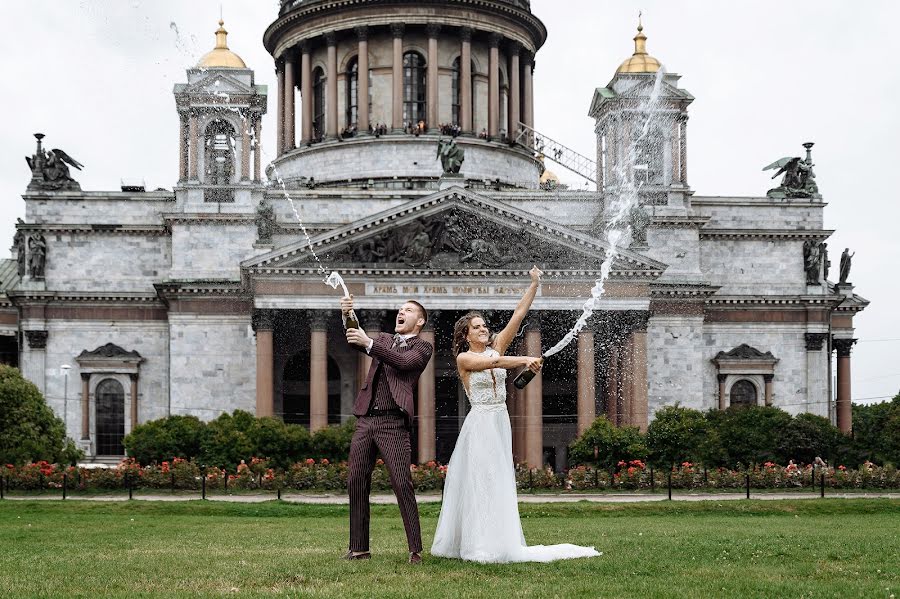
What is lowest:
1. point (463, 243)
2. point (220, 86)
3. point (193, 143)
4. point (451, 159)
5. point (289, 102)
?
point (463, 243)

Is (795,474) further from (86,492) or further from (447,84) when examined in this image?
(447,84)

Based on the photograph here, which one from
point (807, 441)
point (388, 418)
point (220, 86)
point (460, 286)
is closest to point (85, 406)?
point (220, 86)

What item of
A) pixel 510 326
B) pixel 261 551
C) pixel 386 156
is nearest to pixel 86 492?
pixel 261 551

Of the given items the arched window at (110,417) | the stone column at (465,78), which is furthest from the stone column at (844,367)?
the arched window at (110,417)

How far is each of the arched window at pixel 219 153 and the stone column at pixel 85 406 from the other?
10718 millimetres

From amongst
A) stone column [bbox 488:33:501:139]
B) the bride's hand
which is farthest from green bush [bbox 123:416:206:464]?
the bride's hand

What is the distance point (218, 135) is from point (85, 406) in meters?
13.8

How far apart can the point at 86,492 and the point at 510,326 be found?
29348mm

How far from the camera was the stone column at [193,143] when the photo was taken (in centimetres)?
6325

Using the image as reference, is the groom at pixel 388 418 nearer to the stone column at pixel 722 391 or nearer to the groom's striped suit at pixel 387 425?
the groom's striped suit at pixel 387 425

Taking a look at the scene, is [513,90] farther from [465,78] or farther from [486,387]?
[486,387]

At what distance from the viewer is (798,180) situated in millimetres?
69438

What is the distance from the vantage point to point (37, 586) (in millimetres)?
13336

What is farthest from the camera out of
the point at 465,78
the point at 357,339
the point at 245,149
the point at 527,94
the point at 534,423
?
the point at 527,94
